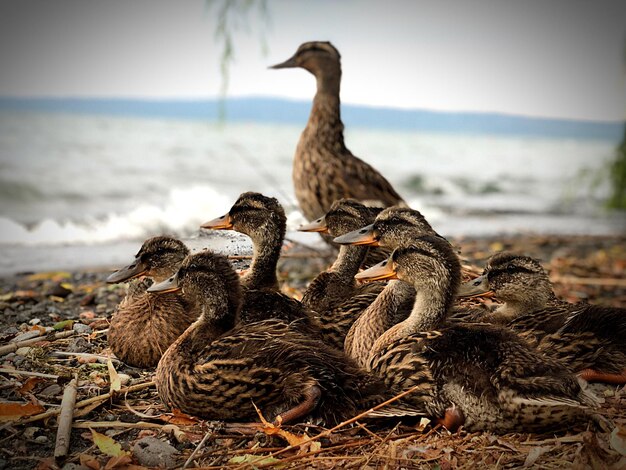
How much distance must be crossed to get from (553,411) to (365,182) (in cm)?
240

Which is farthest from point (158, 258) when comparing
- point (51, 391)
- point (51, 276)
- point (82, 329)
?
point (51, 276)

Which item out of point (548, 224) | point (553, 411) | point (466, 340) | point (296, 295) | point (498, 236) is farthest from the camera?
point (548, 224)

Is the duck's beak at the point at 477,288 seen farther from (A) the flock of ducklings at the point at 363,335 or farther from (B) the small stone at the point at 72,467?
(B) the small stone at the point at 72,467

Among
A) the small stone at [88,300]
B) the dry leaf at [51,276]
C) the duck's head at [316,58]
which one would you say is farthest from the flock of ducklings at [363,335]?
the dry leaf at [51,276]

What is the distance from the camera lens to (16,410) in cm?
289

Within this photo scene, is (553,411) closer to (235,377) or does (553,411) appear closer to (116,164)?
(235,377)

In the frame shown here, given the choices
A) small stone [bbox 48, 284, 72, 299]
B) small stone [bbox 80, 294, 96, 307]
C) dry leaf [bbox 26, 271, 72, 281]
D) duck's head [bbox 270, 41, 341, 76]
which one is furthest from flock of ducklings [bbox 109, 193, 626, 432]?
dry leaf [bbox 26, 271, 72, 281]

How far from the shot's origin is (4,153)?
12891 millimetres

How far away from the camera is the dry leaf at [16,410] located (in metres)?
2.86

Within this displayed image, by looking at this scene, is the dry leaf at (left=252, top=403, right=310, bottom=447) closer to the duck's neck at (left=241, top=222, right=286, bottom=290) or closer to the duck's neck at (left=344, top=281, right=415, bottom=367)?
the duck's neck at (left=344, top=281, right=415, bottom=367)

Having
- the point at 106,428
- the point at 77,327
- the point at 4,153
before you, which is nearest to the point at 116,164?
the point at 4,153

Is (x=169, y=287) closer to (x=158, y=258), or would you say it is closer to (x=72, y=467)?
(x=158, y=258)

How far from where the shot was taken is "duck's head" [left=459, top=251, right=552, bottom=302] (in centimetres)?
345

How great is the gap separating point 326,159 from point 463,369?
2.41m
